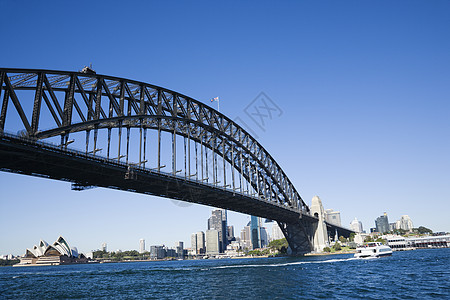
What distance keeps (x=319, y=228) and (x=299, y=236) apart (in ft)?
24.5

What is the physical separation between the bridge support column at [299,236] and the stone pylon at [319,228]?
1.92m

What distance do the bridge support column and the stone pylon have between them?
192 cm

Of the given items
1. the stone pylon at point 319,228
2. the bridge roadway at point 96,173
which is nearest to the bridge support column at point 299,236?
the stone pylon at point 319,228

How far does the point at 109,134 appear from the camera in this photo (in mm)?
51625

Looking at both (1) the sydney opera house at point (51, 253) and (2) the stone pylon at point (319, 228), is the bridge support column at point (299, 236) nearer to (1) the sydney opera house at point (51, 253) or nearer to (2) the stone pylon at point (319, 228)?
(2) the stone pylon at point (319, 228)

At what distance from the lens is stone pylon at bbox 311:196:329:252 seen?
119662mm

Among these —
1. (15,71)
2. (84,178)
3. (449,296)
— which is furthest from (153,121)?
(449,296)

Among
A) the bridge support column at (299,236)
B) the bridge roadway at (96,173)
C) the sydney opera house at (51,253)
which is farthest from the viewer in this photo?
the sydney opera house at (51,253)

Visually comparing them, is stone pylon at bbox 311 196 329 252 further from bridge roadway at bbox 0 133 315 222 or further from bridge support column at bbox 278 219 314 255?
bridge roadway at bbox 0 133 315 222

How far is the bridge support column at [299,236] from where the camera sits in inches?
4724

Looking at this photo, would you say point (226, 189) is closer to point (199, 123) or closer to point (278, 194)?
point (199, 123)

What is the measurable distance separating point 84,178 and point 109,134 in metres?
7.40

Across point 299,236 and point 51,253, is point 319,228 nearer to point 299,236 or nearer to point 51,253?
point 299,236

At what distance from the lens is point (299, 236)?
123 metres
